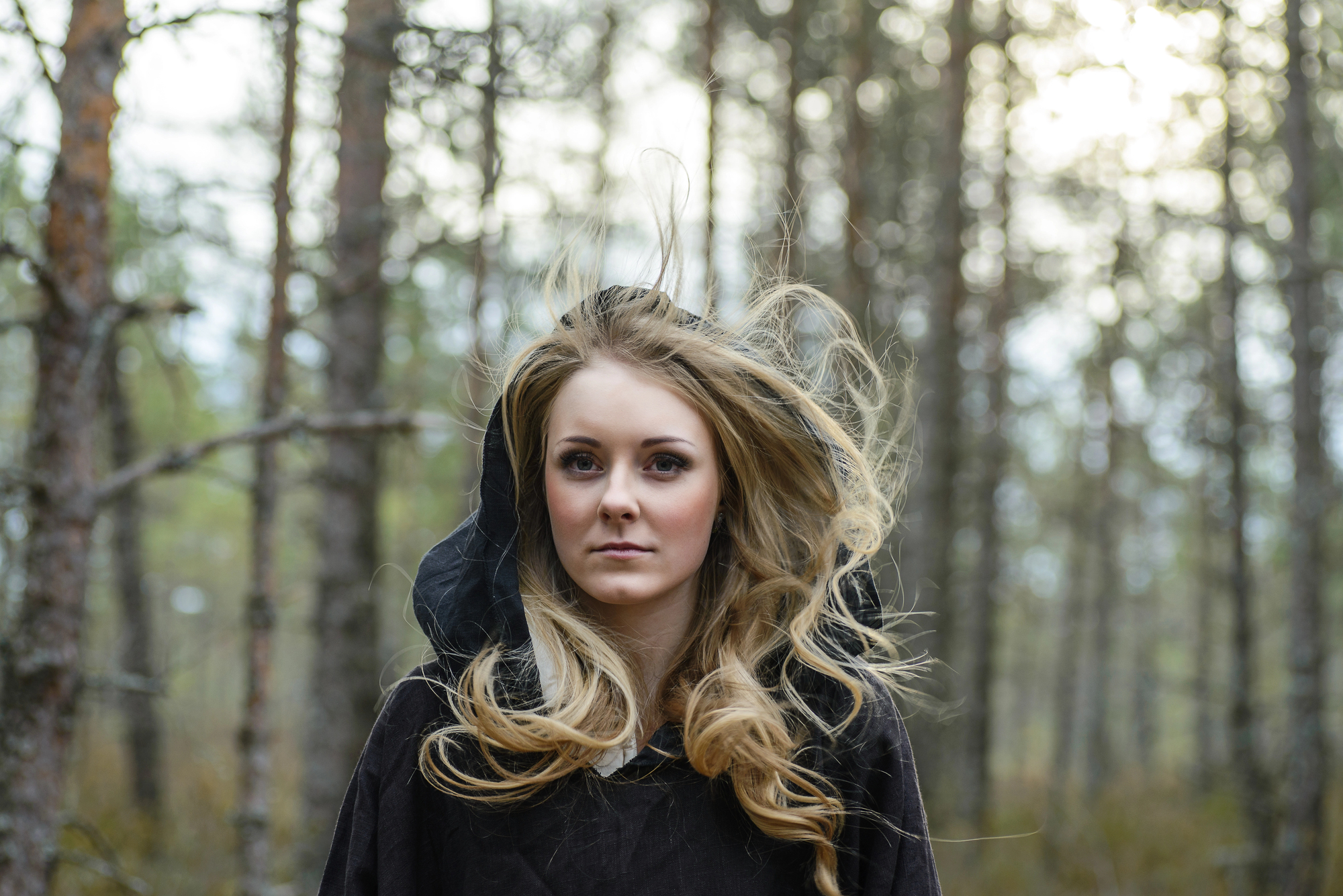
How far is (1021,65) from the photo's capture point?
33.0ft

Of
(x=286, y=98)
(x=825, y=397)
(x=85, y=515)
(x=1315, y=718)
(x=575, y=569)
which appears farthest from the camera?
(x=1315, y=718)

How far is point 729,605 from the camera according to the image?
2084mm

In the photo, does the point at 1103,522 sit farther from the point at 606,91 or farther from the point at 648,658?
the point at 648,658

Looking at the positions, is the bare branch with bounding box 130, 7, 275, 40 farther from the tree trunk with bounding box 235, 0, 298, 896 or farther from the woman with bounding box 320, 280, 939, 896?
the woman with bounding box 320, 280, 939, 896

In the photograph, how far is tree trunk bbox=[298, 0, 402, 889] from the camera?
21.0ft

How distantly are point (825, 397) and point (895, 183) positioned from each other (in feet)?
32.1

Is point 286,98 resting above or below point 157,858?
above

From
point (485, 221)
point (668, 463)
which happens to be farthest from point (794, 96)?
point (668, 463)

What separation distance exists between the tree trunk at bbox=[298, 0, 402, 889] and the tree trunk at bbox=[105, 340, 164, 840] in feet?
10.2

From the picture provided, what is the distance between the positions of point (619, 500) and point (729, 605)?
414 mm

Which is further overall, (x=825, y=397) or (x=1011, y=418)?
(x=1011, y=418)

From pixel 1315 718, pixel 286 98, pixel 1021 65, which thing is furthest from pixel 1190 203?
pixel 286 98

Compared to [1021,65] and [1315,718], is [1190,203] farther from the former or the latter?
[1315,718]

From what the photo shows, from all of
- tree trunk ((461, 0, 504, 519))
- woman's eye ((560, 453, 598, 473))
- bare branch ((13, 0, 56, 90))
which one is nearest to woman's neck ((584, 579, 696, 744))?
woman's eye ((560, 453, 598, 473))
